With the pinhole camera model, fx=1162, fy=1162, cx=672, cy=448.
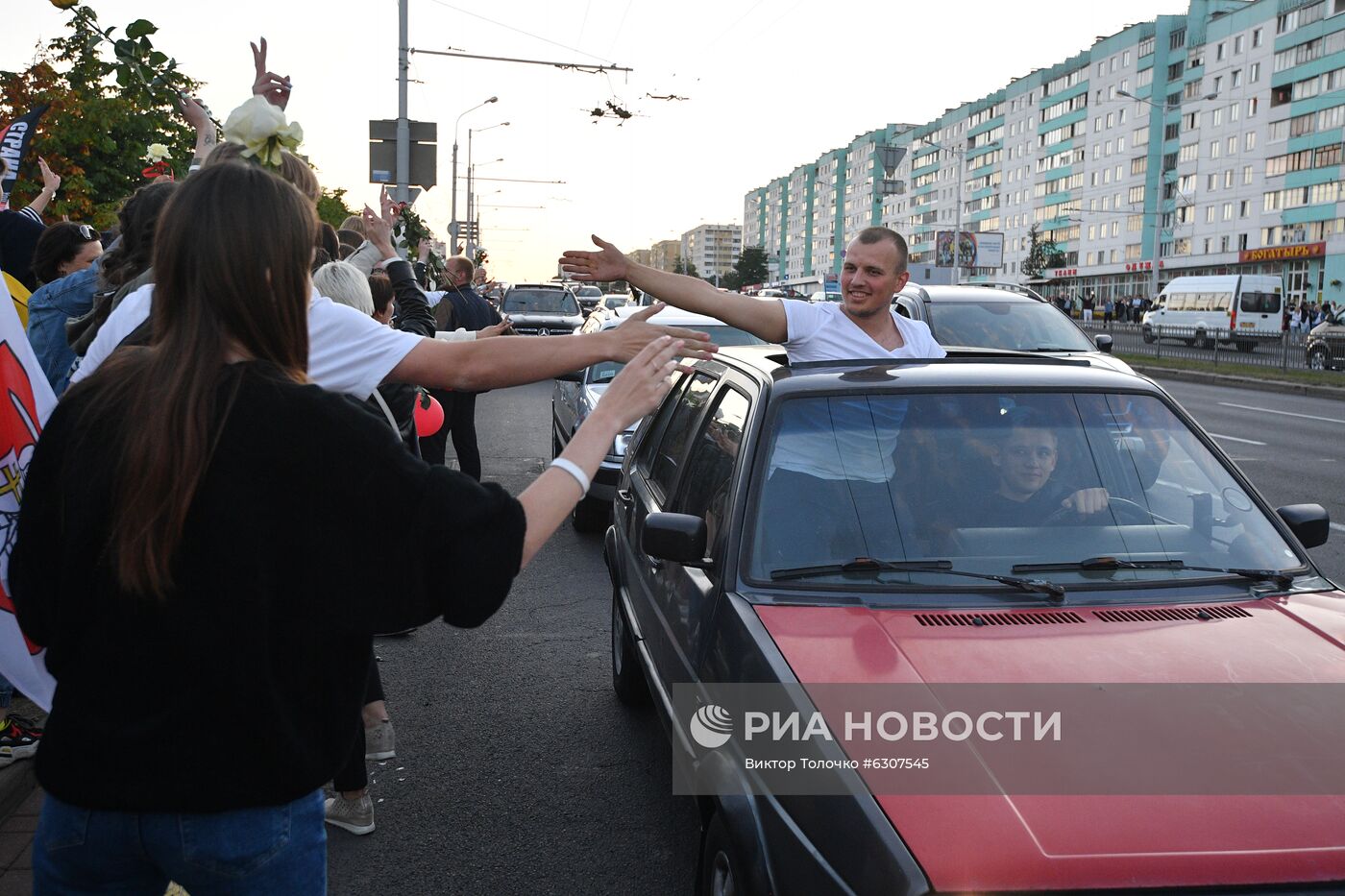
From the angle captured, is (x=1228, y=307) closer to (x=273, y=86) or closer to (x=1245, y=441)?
(x=1245, y=441)

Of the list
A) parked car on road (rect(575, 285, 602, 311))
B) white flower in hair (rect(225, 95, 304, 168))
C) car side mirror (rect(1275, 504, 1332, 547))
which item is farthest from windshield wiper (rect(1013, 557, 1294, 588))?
parked car on road (rect(575, 285, 602, 311))

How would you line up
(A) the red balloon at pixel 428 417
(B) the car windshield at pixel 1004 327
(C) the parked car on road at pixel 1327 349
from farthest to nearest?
(C) the parked car on road at pixel 1327 349 → (B) the car windshield at pixel 1004 327 → (A) the red balloon at pixel 428 417

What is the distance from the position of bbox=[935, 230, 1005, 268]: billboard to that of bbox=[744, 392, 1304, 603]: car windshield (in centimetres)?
4231

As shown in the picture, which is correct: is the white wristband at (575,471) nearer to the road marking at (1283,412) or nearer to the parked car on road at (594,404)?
the parked car on road at (594,404)

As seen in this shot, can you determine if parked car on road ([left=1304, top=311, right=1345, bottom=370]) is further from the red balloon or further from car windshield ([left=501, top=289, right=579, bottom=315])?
the red balloon

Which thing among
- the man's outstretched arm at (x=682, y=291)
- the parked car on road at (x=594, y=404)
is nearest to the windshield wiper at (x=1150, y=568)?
the man's outstretched arm at (x=682, y=291)

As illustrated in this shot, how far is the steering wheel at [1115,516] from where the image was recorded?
10.5ft

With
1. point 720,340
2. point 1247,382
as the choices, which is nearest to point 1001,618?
point 720,340

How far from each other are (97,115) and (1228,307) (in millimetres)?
36916

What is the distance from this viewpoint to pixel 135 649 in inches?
60.1

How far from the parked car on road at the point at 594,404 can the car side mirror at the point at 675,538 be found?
14.3 ft

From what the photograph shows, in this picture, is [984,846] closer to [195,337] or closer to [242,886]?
[242,886]

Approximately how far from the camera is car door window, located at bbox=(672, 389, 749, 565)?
3396mm

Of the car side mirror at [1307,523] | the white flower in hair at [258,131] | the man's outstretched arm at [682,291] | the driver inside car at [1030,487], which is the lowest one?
the car side mirror at [1307,523]
